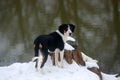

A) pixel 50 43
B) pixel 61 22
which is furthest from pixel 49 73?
pixel 61 22

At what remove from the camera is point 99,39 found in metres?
14.8

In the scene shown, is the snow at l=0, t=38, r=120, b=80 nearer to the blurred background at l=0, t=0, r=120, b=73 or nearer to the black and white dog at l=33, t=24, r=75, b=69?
the black and white dog at l=33, t=24, r=75, b=69

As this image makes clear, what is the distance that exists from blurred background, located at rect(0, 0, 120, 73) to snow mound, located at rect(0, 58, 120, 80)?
144 inches

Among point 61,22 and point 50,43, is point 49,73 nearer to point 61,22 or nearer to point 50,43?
point 50,43

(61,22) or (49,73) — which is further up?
(49,73)

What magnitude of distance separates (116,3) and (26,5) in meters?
5.68

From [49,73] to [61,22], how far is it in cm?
1001

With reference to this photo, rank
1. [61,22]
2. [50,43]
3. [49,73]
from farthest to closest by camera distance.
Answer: [61,22], [49,73], [50,43]

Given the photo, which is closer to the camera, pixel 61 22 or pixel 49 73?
pixel 49 73

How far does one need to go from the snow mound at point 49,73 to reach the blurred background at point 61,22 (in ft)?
12.0

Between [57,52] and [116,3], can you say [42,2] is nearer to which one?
[116,3]

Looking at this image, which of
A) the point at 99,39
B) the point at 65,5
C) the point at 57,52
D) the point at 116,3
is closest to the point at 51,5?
the point at 65,5

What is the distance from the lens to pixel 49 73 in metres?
7.81

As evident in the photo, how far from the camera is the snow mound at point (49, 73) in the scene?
25.1 ft
